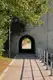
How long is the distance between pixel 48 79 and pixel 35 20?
13.8ft

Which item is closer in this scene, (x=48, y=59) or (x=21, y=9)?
(x=21, y=9)

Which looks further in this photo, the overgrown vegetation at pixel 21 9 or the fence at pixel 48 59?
the fence at pixel 48 59

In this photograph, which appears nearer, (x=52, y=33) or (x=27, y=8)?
(x=27, y=8)

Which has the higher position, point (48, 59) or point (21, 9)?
point (21, 9)

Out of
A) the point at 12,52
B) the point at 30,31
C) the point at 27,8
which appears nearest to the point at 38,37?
the point at 30,31

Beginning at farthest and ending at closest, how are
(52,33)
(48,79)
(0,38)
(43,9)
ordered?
1. (52,33)
2. (0,38)
3. (43,9)
4. (48,79)

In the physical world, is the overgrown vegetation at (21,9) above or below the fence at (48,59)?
above

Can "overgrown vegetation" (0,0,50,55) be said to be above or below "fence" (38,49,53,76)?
above

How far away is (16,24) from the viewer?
36.3 meters

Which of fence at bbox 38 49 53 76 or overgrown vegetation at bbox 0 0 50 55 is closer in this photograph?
overgrown vegetation at bbox 0 0 50 55

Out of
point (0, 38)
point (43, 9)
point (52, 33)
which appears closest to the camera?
point (43, 9)

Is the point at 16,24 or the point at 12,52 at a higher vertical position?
the point at 16,24

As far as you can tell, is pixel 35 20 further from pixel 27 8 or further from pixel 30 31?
pixel 30 31

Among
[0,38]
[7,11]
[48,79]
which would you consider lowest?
[48,79]
